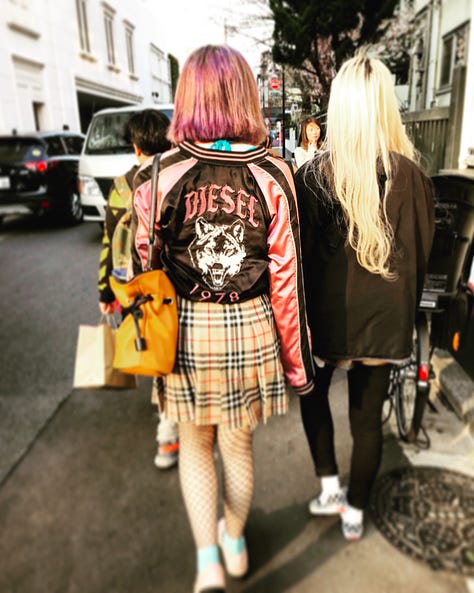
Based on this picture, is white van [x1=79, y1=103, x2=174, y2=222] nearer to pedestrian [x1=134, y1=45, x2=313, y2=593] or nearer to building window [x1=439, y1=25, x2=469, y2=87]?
pedestrian [x1=134, y1=45, x2=313, y2=593]

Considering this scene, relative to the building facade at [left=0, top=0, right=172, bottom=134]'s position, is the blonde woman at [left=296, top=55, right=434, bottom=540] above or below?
below

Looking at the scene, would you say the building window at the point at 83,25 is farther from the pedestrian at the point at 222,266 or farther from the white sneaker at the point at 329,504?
the white sneaker at the point at 329,504

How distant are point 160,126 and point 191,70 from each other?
3.45ft

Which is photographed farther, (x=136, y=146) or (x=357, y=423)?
(x=136, y=146)

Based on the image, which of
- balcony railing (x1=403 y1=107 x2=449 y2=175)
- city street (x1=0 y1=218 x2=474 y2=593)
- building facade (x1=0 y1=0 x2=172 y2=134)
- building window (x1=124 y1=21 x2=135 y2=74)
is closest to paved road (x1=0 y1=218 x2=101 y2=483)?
city street (x1=0 y1=218 x2=474 y2=593)

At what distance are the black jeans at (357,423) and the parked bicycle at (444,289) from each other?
0.68 m

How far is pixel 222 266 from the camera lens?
1669mm

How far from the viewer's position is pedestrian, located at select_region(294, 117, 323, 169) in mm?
2291

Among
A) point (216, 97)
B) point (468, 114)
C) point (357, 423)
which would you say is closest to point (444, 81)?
point (468, 114)

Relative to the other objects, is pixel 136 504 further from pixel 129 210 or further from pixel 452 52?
pixel 452 52

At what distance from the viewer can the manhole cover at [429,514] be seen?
2203 millimetres

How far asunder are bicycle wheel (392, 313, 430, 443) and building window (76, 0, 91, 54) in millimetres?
23194

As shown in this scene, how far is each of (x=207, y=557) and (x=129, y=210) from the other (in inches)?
63.0

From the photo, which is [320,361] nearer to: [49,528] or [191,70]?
[191,70]
